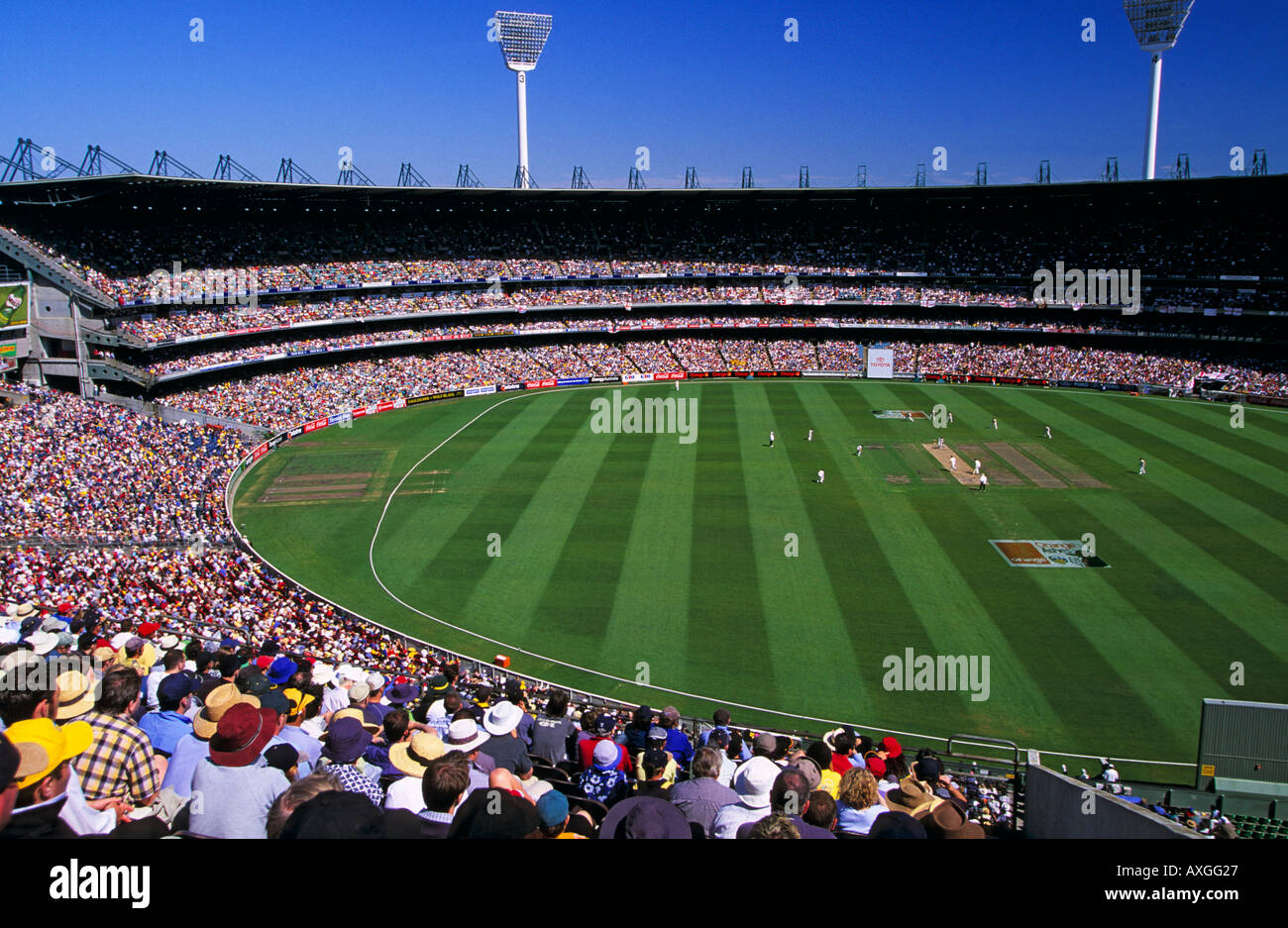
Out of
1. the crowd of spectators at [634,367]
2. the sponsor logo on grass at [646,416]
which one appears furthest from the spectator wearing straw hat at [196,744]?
the crowd of spectators at [634,367]

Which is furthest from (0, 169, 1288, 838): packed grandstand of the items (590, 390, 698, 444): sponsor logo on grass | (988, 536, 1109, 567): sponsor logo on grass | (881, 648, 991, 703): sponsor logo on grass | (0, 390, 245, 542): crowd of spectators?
(988, 536, 1109, 567): sponsor logo on grass

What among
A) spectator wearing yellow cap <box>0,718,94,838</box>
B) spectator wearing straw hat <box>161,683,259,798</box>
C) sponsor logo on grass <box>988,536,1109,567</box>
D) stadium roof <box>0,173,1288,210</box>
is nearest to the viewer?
spectator wearing yellow cap <box>0,718,94,838</box>

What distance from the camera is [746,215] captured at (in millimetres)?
84438

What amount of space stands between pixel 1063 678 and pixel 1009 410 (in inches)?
1591

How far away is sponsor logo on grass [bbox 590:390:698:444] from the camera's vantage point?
54969 mm

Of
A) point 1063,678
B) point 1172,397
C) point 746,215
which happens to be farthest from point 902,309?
point 1063,678

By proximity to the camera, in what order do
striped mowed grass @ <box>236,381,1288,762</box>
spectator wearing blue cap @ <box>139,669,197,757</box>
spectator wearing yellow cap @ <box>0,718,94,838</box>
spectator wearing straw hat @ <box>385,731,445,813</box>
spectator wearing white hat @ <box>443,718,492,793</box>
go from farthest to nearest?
1. striped mowed grass @ <box>236,381,1288,762</box>
2. spectator wearing white hat @ <box>443,718,492,793</box>
3. spectator wearing blue cap @ <box>139,669,197,757</box>
4. spectator wearing straw hat @ <box>385,731,445,813</box>
5. spectator wearing yellow cap @ <box>0,718,94,838</box>

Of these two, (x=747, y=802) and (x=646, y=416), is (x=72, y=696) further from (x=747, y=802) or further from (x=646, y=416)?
(x=646, y=416)

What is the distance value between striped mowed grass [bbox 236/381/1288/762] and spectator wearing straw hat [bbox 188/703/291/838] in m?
15.7

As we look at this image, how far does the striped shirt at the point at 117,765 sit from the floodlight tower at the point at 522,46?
80872 millimetres
